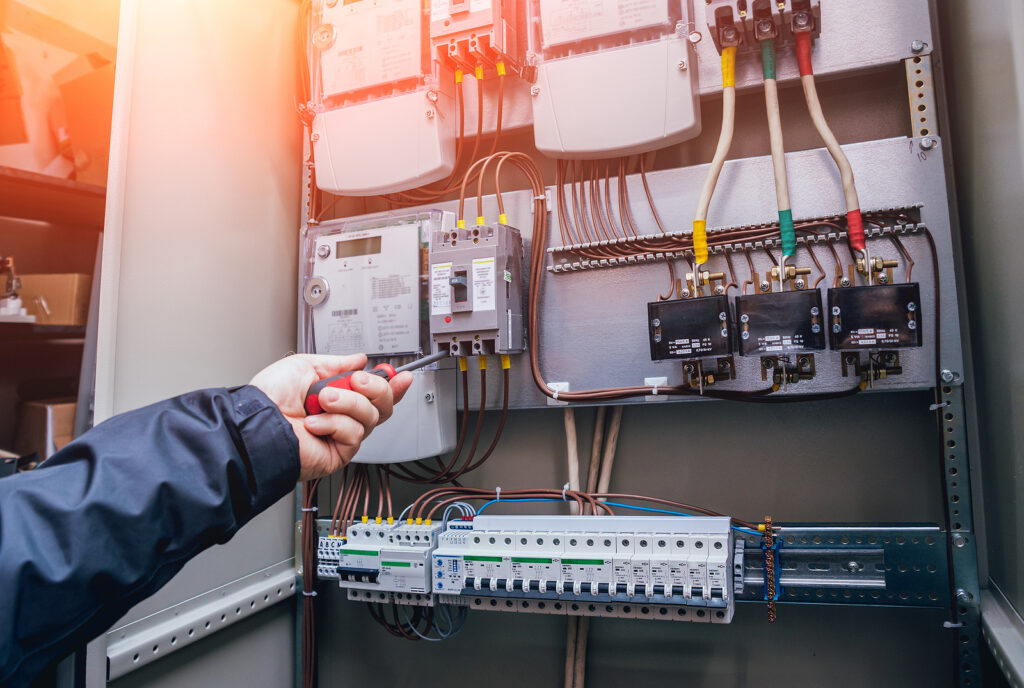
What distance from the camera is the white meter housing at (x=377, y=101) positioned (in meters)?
1.36

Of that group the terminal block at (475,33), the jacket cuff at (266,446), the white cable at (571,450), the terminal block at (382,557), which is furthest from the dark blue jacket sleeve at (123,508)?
the terminal block at (475,33)

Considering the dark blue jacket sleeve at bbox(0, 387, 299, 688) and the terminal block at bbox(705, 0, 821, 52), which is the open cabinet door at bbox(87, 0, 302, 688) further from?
the terminal block at bbox(705, 0, 821, 52)

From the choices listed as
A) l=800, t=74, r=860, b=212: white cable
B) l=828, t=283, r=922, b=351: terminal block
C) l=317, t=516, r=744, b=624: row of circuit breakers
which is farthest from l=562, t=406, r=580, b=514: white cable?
l=800, t=74, r=860, b=212: white cable

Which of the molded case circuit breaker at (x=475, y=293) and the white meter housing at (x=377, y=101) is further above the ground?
the white meter housing at (x=377, y=101)

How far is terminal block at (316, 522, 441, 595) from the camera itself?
3.79 ft

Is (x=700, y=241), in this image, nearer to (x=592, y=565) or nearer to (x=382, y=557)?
(x=592, y=565)

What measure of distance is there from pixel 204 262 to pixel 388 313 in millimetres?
399

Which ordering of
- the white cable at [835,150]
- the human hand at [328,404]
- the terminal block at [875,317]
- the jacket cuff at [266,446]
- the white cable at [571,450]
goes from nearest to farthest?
the jacket cuff at [266,446], the human hand at [328,404], the terminal block at [875,317], the white cable at [835,150], the white cable at [571,450]

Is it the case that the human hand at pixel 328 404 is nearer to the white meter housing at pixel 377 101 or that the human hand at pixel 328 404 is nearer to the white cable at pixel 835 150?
the white meter housing at pixel 377 101

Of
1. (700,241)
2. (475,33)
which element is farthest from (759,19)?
(475,33)

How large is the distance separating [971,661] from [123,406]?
1.52 m

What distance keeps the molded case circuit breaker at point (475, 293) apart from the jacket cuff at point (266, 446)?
0.50m

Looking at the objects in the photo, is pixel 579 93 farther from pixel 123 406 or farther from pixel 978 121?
pixel 123 406

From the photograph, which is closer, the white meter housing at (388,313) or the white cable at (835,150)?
the white cable at (835,150)
